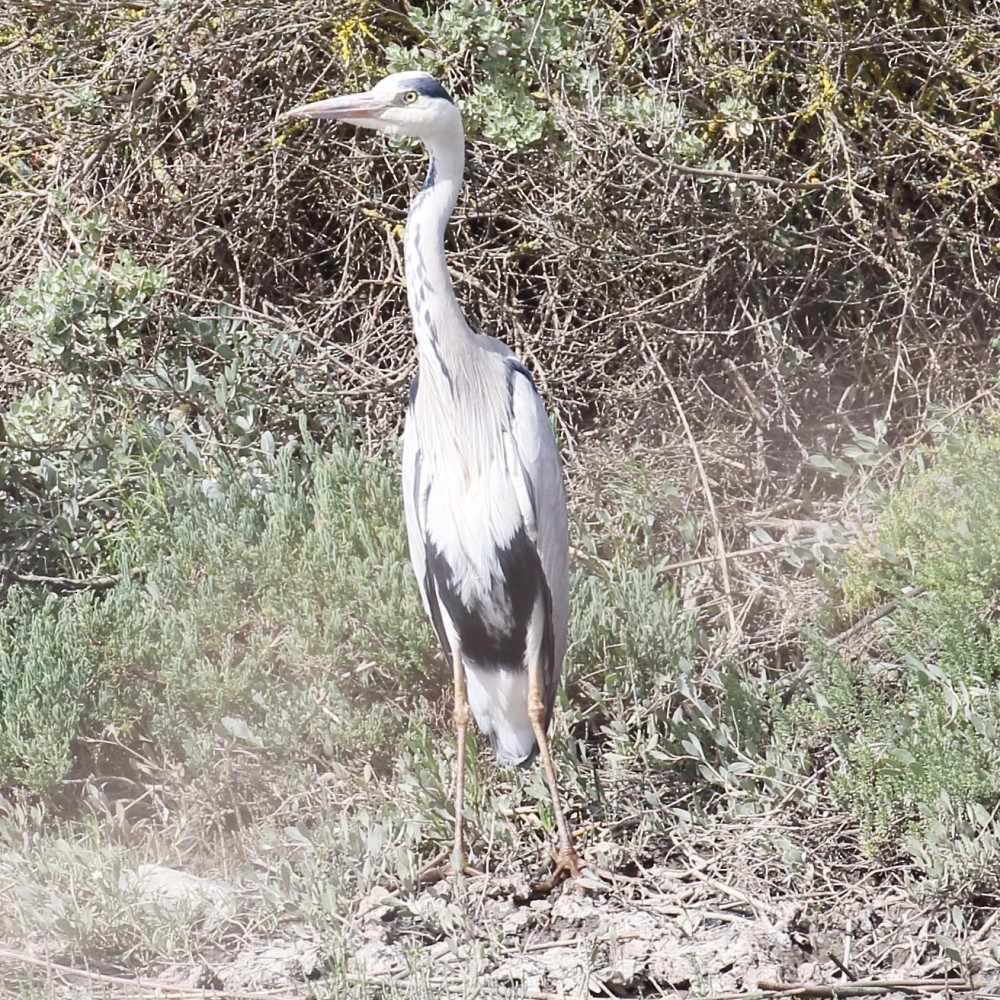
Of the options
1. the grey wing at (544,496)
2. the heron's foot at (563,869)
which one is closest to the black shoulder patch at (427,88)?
the grey wing at (544,496)

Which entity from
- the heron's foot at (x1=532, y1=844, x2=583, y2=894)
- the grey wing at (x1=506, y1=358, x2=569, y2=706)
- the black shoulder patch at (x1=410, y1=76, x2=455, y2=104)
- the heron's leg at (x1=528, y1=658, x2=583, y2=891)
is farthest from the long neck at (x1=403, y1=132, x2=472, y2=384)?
the heron's foot at (x1=532, y1=844, x2=583, y2=894)

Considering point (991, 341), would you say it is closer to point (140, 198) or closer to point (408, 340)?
point (408, 340)

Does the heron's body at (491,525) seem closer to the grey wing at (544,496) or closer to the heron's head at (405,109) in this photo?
the grey wing at (544,496)

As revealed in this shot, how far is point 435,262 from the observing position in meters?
3.56

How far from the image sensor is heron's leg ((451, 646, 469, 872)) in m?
3.56

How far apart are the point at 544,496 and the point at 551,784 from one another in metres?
0.75

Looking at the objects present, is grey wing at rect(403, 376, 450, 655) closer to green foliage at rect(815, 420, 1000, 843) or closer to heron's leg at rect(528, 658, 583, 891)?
heron's leg at rect(528, 658, 583, 891)

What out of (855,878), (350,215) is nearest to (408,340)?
(350,215)

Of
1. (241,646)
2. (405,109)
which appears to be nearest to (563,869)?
(241,646)

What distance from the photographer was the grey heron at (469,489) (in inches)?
141

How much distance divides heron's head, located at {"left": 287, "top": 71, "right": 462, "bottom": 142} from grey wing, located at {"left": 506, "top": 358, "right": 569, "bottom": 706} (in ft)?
2.24

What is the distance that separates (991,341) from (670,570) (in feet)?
5.05

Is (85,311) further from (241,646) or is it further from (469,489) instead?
(469,489)

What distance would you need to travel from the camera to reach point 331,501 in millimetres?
4332
